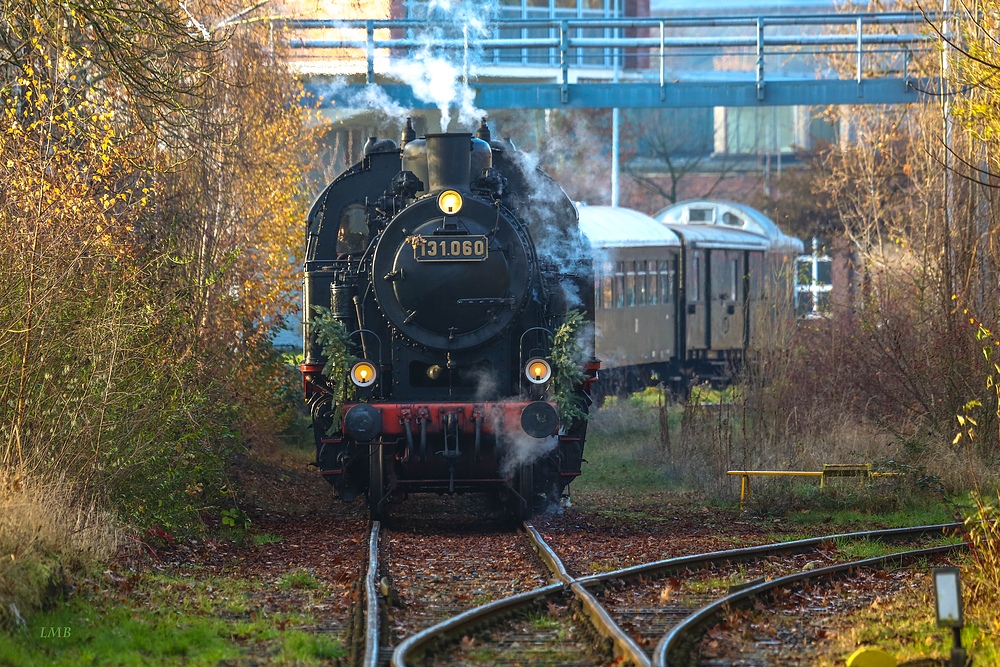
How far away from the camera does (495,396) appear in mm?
11438

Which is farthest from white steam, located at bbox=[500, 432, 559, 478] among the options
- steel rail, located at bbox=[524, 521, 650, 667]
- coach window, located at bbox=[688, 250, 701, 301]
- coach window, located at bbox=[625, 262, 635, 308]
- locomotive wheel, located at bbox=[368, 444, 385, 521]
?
coach window, located at bbox=[688, 250, 701, 301]

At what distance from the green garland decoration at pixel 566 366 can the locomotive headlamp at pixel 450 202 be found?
129 centimetres

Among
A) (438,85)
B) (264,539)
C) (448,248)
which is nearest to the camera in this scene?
(264,539)

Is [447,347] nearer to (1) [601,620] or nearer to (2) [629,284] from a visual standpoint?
(1) [601,620]

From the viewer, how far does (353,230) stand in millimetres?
12305

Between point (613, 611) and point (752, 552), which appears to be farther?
point (752, 552)

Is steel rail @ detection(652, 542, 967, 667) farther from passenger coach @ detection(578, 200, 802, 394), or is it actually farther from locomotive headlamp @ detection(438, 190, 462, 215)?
passenger coach @ detection(578, 200, 802, 394)

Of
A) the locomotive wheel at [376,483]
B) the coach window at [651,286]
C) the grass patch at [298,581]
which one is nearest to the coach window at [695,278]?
the coach window at [651,286]

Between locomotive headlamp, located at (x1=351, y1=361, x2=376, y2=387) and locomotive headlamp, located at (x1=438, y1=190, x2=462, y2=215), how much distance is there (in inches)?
56.3

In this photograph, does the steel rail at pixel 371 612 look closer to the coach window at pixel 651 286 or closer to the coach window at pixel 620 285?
the coach window at pixel 620 285

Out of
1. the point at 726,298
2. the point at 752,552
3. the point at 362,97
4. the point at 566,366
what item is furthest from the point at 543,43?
the point at 752,552

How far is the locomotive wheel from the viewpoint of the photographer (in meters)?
11.2

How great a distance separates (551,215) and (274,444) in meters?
6.59

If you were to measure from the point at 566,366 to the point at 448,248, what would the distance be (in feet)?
4.52
